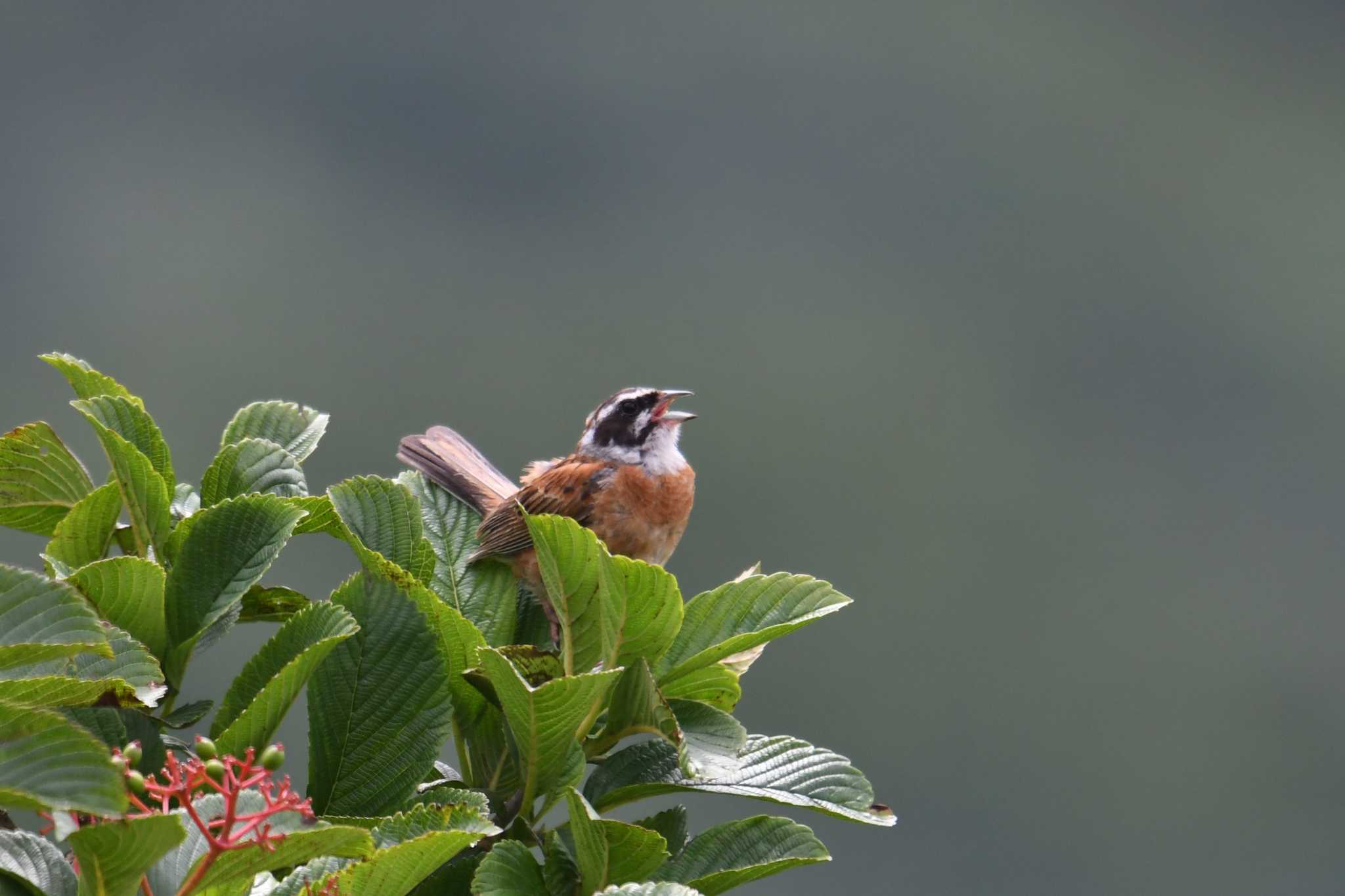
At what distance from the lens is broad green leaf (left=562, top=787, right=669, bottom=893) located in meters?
0.78

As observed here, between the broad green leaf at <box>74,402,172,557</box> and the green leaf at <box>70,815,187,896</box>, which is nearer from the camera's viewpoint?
the green leaf at <box>70,815,187,896</box>

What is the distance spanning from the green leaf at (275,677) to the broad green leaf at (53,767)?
129 millimetres

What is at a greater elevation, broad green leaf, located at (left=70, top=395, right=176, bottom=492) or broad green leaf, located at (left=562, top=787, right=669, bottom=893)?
broad green leaf, located at (left=70, top=395, right=176, bottom=492)

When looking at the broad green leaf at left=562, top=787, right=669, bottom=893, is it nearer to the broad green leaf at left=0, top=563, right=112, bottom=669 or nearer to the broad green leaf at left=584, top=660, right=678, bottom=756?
the broad green leaf at left=584, top=660, right=678, bottom=756

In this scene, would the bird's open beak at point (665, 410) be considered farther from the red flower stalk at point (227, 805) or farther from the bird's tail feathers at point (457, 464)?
the red flower stalk at point (227, 805)

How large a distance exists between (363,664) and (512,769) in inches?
5.3

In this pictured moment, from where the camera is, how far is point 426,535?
119 cm

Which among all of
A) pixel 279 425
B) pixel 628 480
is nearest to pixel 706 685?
pixel 279 425

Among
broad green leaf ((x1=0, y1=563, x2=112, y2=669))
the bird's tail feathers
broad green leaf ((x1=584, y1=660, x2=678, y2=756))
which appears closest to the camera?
broad green leaf ((x1=0, y1=563, x2=112, y2=669))

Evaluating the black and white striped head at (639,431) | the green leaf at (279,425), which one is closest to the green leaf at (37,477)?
the green leaf at (279,425)

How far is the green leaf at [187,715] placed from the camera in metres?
0.93

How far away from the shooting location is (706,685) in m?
0.93

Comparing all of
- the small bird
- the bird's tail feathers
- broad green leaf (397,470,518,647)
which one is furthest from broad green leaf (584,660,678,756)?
the small bird

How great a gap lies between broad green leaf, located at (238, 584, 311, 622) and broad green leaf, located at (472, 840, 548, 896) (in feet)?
1.03
